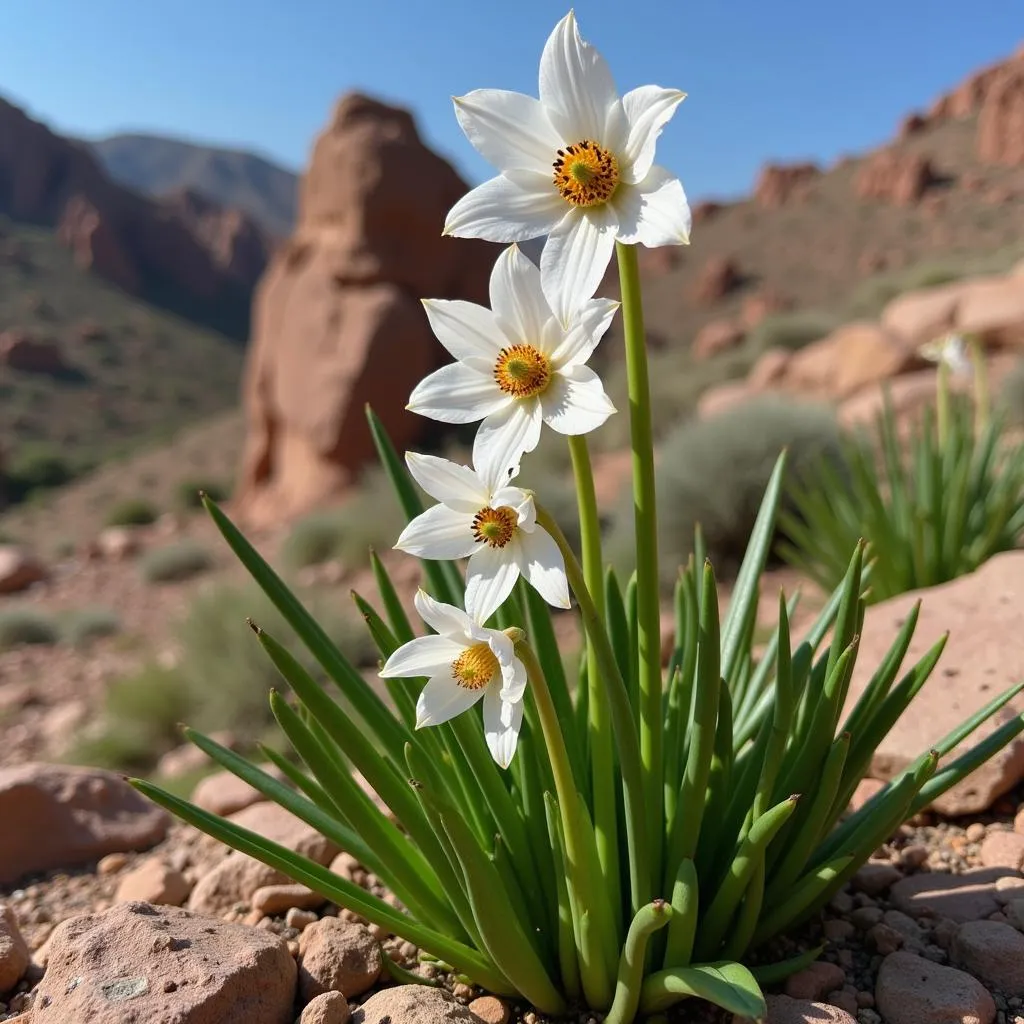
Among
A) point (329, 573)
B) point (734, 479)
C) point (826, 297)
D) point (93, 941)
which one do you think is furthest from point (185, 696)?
point (826, 297)

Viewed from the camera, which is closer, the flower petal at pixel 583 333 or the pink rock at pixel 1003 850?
the flower petal at pixel 583 333

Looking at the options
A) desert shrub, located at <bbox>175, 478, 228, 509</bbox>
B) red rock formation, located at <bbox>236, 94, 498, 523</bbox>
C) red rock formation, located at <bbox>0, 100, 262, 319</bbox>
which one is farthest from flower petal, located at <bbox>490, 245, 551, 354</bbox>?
red rock formation, located at <bbox>0, 100, 262, 319</bbox>

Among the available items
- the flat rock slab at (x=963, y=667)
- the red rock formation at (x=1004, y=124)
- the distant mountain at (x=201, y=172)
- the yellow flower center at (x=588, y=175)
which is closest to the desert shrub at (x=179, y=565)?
the flat rock slab at (x=963, y=667)

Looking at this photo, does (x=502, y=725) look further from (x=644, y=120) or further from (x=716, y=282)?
(x=716, y=282)

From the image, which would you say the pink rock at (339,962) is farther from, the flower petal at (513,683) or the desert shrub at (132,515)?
the desert shrub at (132,515)

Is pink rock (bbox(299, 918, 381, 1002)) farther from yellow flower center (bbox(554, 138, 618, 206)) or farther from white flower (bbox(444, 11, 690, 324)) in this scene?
yellow flower center (bbox(554, 138, 618, 206))

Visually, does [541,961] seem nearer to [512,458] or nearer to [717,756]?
[717,756]
